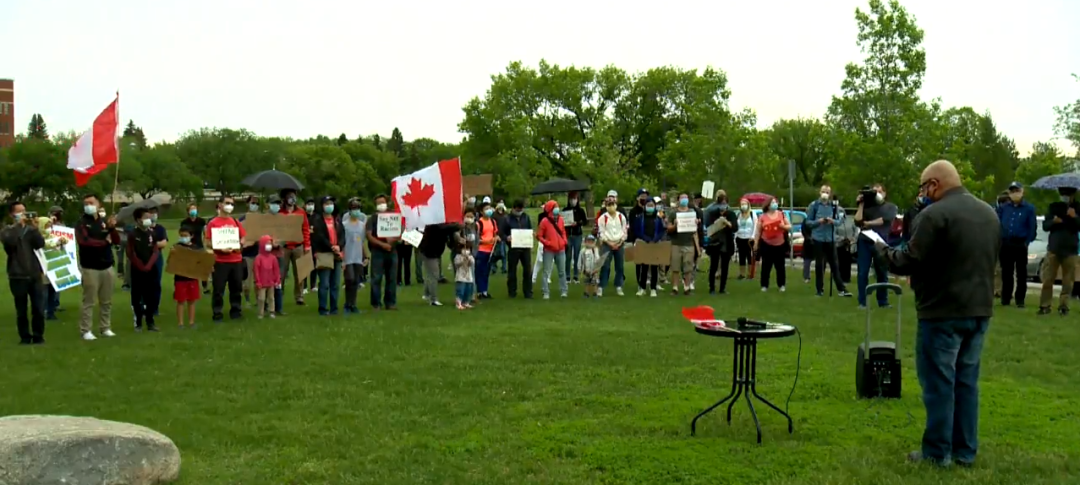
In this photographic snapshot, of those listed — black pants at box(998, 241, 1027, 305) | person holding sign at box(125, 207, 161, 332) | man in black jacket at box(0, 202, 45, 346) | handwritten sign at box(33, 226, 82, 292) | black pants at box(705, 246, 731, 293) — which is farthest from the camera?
black pants at box(705, 246, 731, 293)

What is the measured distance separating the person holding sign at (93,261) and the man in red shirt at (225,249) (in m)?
1.60

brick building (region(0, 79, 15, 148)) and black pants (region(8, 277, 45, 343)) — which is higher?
brick building (region(0, 79, 15, 148))

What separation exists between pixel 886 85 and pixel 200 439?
30.4m

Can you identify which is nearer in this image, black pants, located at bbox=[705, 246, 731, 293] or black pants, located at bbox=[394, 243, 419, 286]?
black pants, located at bbox=[705, 246, 731, 293]

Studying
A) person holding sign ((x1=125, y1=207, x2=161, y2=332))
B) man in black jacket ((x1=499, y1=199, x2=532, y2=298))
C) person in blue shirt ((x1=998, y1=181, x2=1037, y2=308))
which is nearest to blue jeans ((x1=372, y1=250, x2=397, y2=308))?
man in black jacket ((x1=499, y1=199, x2=532, y2=298))

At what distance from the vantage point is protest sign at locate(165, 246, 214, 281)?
45.2ft

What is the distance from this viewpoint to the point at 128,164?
305ft

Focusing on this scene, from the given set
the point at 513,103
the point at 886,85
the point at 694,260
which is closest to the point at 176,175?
the point at 513,103

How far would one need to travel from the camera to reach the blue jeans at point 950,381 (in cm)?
626

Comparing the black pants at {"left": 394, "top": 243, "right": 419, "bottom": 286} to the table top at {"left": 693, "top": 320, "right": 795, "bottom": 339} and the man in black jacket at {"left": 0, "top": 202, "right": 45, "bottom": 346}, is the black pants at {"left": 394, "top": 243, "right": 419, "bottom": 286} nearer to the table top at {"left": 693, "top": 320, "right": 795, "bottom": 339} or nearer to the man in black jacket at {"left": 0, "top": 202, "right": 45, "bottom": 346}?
the man in black jacket at {"left": 0, "top": 202, "right": 45, "bottom": 346}

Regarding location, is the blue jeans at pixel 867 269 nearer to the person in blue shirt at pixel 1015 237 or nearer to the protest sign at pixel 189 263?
the person in blue shirt at pixel 1015 237

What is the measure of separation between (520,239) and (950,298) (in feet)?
38.5

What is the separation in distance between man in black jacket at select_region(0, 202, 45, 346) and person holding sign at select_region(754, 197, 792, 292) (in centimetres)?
1243

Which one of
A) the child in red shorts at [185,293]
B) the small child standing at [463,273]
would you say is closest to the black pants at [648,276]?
the small child standing at [463,273]
